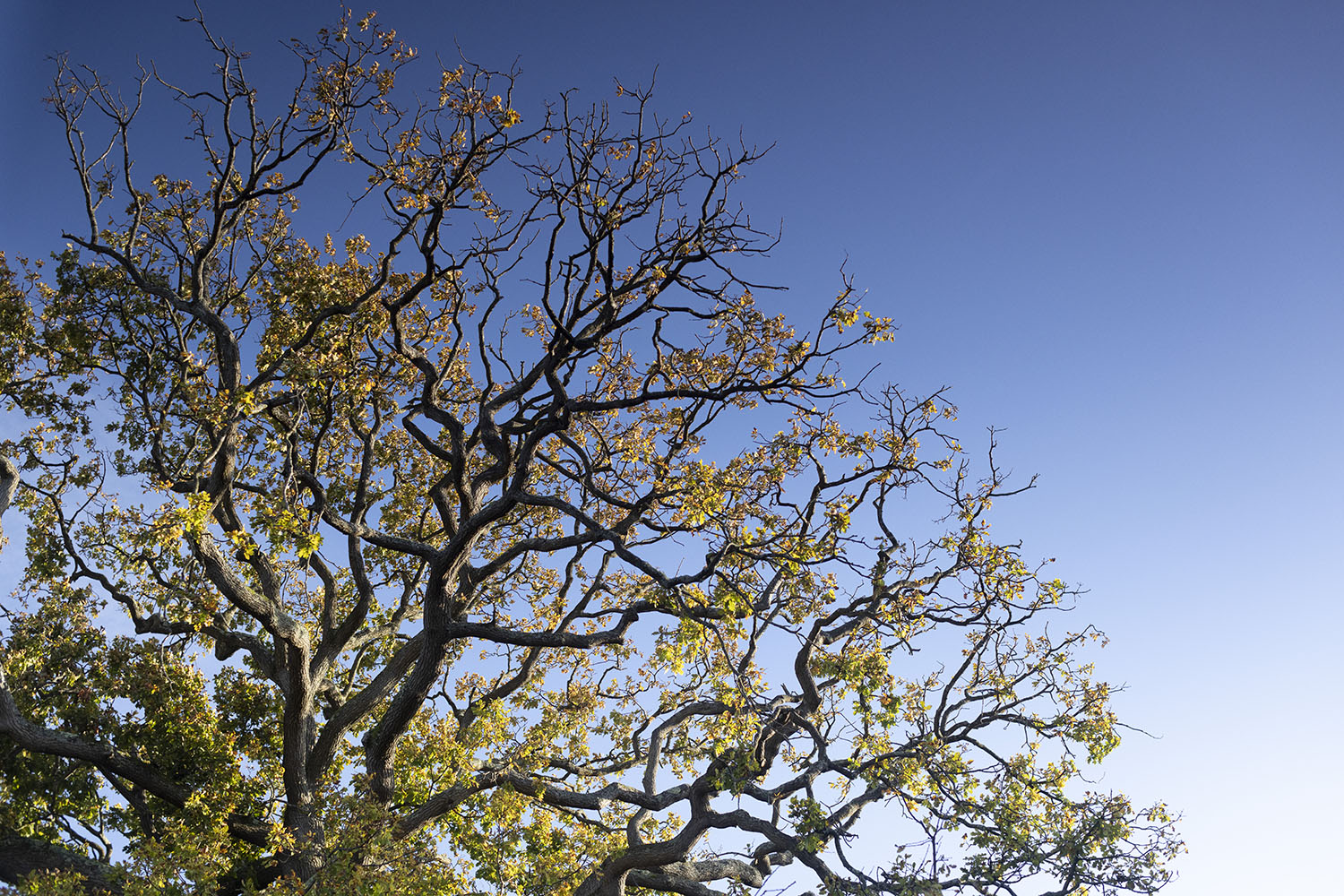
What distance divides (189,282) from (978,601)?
1233 centimetres

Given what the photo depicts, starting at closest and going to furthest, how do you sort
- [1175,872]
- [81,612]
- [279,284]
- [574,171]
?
[1175,872] → [574,171] → [279,284] → [81,612]

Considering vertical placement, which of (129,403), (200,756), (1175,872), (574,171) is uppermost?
(574,171)

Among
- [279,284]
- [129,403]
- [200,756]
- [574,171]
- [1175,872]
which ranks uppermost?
[574,171]

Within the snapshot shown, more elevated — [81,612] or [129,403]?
[129,403]

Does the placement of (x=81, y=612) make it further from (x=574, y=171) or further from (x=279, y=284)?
(x=574, y=171)

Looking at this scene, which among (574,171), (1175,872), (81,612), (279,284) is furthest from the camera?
(81,612)

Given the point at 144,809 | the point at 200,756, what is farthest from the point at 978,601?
the point at 144,809

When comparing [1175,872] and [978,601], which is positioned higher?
[978,601]

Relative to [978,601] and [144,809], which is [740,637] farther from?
[144,809]

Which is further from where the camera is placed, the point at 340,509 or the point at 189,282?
the point at 340,509

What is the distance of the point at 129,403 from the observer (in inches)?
559

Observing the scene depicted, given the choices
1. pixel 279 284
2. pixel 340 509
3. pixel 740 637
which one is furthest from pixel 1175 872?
pixel 279 284

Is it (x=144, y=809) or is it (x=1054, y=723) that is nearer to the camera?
(x=1054, y=723)

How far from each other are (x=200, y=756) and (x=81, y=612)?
3287 millimetres
